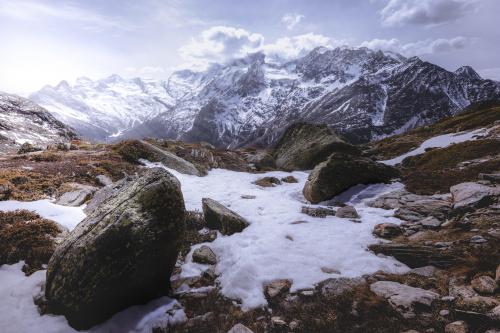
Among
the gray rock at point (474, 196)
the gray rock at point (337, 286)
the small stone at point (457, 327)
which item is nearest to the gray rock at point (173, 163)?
the gray rock at point (337, 286)

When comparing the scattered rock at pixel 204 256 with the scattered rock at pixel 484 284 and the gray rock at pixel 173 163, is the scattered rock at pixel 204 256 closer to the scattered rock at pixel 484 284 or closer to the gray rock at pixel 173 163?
the scattered rock at pixel 484 284

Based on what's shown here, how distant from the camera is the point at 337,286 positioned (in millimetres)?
10617

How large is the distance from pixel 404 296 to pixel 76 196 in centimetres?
1633

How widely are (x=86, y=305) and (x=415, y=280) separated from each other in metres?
10.3

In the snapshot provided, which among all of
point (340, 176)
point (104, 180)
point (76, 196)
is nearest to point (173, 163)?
point (104, 180)

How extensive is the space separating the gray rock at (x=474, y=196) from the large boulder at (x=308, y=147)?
18.8 m

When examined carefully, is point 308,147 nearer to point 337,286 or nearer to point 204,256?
point 204,256

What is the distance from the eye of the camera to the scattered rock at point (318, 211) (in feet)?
57.6

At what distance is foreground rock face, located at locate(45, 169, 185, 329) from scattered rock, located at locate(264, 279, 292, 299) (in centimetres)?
340

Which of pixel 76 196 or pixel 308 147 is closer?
pixel 76 196

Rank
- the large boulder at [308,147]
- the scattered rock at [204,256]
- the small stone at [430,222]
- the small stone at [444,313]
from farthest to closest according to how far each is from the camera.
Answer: the large boulder at [308,147], the small stone at [430,222], the scattered rock at [204,256], the small stone at [444,313]

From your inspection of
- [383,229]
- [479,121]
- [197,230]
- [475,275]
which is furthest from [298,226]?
[479,121]

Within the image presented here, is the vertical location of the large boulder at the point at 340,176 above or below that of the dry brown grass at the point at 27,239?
above

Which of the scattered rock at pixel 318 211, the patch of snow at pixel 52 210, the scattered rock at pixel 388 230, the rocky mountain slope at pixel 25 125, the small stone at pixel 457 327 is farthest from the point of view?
the rocky mountain slope at pixel 25 125
